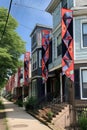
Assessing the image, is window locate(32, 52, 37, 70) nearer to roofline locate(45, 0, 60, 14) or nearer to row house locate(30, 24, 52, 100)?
row house locate(30, 24, 52, 100)

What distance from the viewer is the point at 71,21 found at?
2258 cm

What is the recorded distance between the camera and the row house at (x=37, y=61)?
1473 inches

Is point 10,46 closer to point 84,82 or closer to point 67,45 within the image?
point 67,45

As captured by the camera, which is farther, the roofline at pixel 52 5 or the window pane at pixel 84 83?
the roofline at pixel 52 5

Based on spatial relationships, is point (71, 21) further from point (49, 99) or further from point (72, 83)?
point (49, 99)

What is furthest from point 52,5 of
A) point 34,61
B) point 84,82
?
point 34,61

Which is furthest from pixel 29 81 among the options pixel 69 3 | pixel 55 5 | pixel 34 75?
pixel 69 3

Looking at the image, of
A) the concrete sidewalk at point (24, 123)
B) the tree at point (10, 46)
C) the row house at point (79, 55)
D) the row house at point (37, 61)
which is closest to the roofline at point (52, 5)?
the row house at point (79, 55)

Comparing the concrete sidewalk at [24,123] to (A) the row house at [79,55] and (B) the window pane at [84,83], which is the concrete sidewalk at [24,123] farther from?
(B) the window pane at [84,83]

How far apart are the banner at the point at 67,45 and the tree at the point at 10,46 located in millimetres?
9395

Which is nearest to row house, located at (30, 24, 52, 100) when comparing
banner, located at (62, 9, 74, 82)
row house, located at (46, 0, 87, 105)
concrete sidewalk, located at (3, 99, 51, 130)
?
concrete sidewalk, located at (3, 99, 51, 130)

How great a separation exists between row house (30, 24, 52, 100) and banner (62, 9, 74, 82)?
14732 mm

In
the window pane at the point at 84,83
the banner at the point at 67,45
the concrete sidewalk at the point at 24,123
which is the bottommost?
the concrete sidewalk at the point at 24,123

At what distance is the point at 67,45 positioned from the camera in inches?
856
